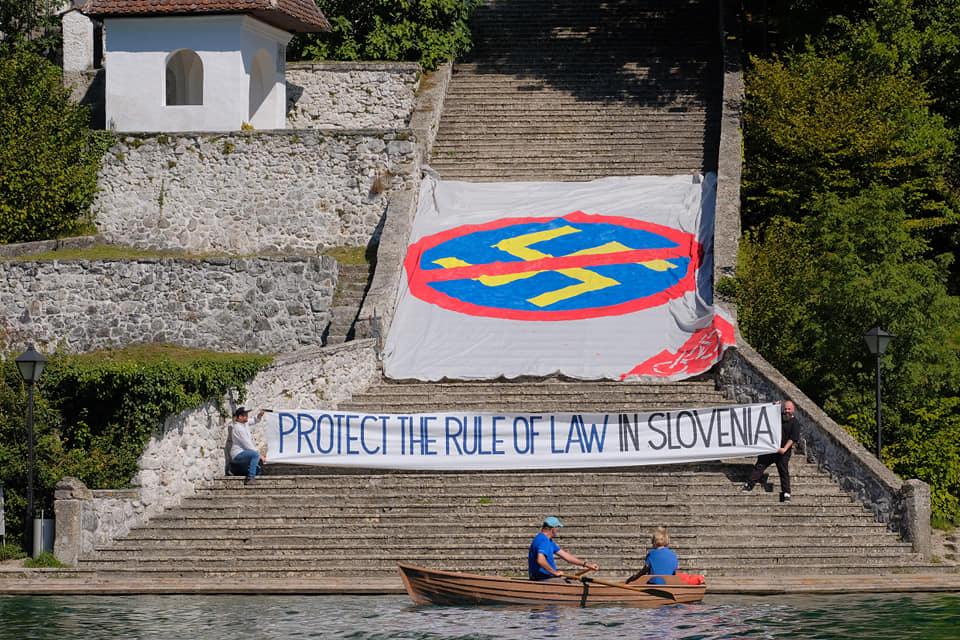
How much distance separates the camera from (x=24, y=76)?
30.5 meters

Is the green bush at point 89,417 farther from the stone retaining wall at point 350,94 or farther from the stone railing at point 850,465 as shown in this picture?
the stone retaining wall at point 350,94

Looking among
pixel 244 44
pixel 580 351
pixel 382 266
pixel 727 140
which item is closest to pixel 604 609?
pixel 580 351

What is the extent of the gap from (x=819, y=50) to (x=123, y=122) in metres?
16.0

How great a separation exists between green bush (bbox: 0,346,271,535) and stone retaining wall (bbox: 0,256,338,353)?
6043mm

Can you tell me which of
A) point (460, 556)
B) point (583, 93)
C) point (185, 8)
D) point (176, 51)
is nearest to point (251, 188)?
point (176, 51)

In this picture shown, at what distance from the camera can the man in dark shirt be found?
19188mm

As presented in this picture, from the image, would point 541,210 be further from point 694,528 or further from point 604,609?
point 604,609

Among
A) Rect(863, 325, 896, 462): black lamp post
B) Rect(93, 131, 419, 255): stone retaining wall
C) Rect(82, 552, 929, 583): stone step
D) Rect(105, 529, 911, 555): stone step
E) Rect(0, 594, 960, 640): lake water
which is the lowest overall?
Rect(0, 594, 960, 640): lake water

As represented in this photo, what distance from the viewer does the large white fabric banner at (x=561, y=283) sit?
24156mm

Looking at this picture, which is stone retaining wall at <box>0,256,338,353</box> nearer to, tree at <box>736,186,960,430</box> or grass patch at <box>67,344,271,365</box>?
grass patch at <box>67,344,271,365</box>

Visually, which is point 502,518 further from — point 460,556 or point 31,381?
point 31,381

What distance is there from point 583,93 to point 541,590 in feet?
64.6

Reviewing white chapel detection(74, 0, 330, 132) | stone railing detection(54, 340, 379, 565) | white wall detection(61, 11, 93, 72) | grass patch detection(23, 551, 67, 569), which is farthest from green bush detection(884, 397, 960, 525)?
white wall detection(61, 11, 93, 72)

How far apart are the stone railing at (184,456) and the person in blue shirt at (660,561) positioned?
7.00 metres
